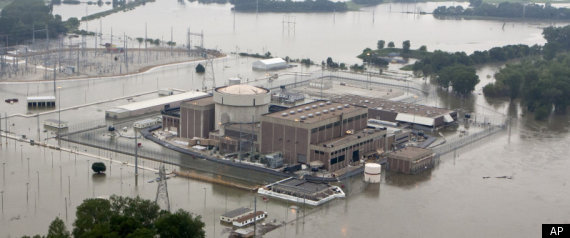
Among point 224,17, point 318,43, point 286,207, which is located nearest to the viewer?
point 286,207

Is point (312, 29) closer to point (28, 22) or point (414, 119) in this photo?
point (28, 22)

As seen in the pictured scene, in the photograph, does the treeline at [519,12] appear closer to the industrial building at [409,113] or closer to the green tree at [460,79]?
the green tree at [460,79]

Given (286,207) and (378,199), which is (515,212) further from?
(286,207)

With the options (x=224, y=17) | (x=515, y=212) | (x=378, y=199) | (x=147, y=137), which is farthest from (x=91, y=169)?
(x=224, y=17)

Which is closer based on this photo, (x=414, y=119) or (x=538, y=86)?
(x=414, y=119)

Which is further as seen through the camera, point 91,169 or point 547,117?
point 547,117

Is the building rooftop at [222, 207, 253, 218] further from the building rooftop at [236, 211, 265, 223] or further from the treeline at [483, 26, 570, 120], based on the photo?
the treeline at [483, 26, 570, 120]

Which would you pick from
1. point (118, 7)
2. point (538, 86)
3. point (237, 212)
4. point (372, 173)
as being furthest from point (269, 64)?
point (118, 7)
